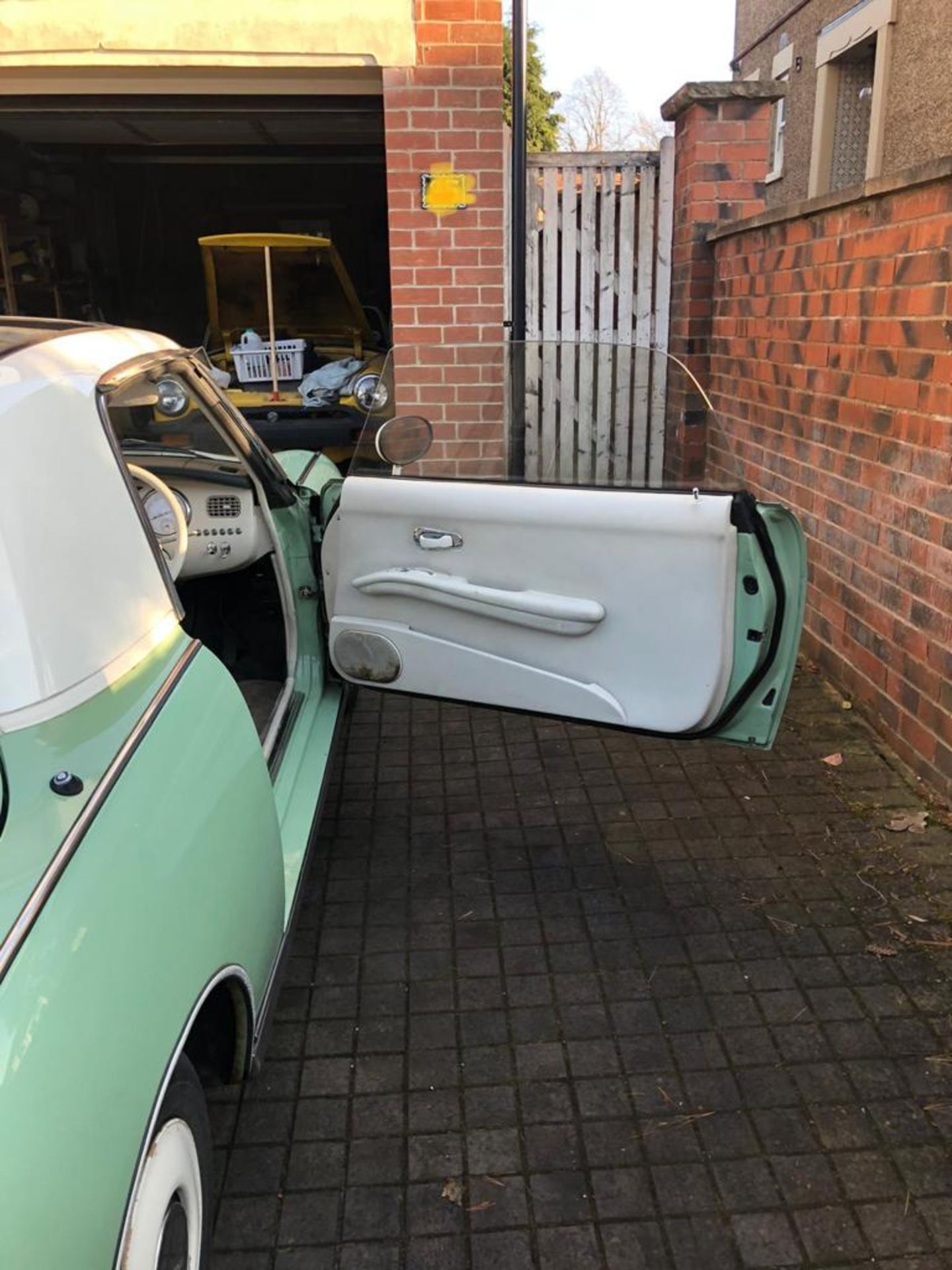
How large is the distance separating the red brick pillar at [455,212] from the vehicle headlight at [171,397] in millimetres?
2328

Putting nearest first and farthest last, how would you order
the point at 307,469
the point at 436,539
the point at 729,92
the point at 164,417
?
the point at 436,539 → the point at 164,417 → the point at 307,469 → the point at 729,92

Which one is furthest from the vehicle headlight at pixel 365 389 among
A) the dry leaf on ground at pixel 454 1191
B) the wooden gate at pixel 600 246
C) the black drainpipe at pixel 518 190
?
the dry leaf on ground at pixel 454 1191

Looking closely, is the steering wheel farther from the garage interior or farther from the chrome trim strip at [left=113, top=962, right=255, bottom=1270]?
the garage interior

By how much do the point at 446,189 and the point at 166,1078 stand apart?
5413mm

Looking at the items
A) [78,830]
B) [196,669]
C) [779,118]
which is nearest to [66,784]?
[78,830]

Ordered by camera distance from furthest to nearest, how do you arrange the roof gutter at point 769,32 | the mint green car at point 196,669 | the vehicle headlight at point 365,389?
the roof gutter at point 769,32 → the vehicle headlight at point 365,389 → the mint green car at point 196,669

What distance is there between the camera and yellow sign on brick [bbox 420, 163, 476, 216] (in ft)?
19.3

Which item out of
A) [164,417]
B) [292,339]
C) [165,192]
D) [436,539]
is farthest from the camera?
[165,192]

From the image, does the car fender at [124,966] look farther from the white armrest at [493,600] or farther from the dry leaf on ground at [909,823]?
the dry leaf on ground at [909,823]

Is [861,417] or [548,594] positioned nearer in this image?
[548,594]

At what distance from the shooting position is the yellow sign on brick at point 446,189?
19.3 feet

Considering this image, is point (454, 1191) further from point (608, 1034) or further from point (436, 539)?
point (436, 539)

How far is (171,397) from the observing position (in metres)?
3.09

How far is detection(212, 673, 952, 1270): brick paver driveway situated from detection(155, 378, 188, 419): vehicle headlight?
1.57m
